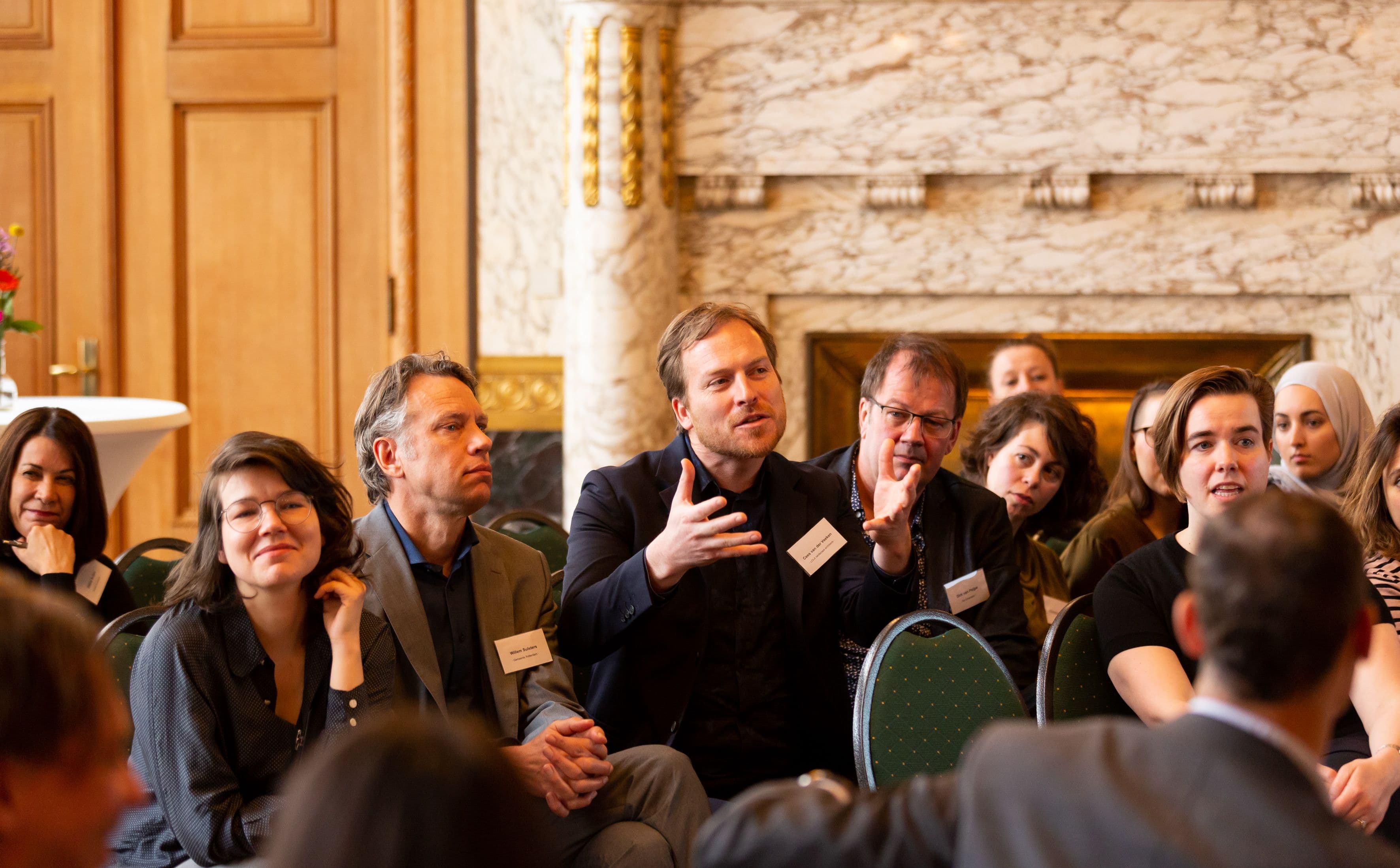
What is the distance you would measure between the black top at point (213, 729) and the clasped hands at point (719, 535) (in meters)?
0.57

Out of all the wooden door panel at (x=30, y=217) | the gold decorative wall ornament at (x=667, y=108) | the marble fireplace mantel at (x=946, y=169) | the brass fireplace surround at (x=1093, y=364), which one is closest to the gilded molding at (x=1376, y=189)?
the marble fireplace mantel at (x=946, y=169)

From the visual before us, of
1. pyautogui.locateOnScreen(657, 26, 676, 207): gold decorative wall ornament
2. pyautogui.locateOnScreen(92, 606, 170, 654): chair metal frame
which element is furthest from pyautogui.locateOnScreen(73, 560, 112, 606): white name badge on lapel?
pyautogui.locateOnScreen(657, 26, 676, 207): gold decorative wall ornament

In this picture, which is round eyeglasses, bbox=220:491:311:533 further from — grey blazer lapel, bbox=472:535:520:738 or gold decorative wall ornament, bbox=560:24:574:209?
gold decorative wall ornament, bbox=560:24:574:209

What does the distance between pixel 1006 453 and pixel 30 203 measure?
14.8 ft

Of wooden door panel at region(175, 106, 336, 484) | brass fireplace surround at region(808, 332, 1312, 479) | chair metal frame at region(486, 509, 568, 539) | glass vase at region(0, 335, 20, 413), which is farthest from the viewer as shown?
wooden door panel at region(175, 106, 336, 484)

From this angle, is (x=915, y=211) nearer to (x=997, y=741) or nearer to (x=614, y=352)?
(x=614, y=352)

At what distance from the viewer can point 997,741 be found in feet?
3.48

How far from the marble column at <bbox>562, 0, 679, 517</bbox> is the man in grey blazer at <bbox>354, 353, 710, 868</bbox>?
2416 mm

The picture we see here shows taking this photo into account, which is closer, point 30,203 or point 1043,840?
point 1043,840

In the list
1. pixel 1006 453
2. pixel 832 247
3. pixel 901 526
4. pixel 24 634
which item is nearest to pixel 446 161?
pixel 832 247

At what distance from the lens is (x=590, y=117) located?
4996mm

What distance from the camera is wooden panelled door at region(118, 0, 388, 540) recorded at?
5410 millimetres

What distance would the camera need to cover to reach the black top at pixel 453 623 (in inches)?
93.4

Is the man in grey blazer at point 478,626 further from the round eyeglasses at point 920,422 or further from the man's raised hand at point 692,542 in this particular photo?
the round eyeglasses at point 920,422
